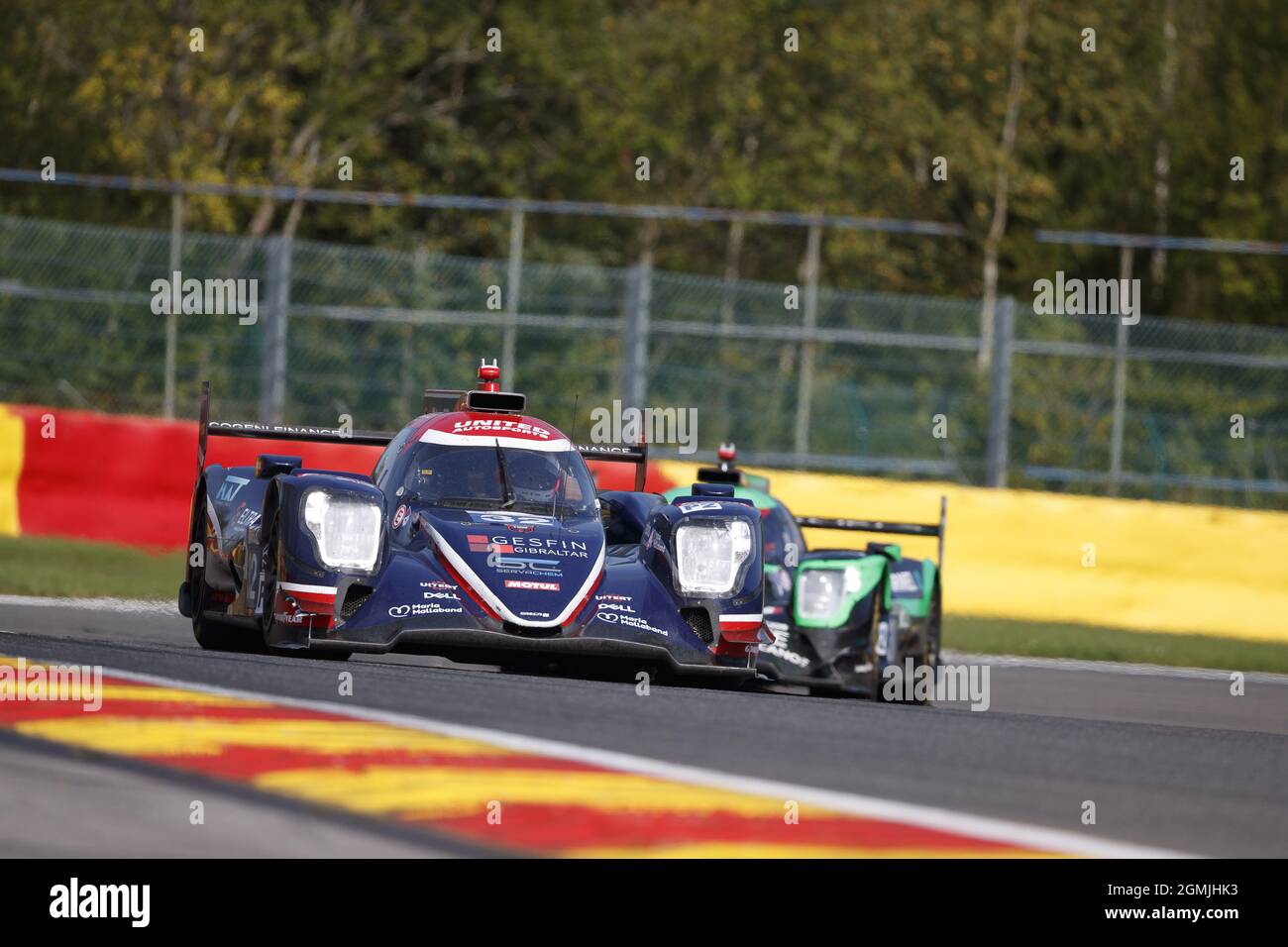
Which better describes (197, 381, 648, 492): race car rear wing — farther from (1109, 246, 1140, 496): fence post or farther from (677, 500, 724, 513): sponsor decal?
(1109, 246, 1140, 496): fence post

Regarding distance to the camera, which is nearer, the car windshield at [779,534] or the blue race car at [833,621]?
the blue race car at [833,621]

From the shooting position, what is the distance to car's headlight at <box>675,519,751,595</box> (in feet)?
30.7

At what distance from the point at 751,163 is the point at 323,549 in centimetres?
2363

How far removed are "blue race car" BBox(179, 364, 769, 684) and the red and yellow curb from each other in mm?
1670

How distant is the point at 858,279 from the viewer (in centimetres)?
3100

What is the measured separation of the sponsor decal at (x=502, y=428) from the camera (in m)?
9.84

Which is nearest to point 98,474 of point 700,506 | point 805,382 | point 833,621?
point 805,382

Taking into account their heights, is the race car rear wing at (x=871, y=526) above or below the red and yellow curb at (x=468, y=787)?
above

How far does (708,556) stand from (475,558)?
3.70 feet

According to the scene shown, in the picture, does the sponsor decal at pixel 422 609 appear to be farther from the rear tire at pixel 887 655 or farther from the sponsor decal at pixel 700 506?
the rear tire at pixel 887 655

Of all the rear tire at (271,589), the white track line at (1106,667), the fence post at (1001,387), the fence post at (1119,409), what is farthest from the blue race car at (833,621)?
the fence post at (1119,409)

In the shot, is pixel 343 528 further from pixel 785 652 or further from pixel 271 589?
pixel 785 652

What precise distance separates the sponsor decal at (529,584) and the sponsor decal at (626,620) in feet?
0.80
